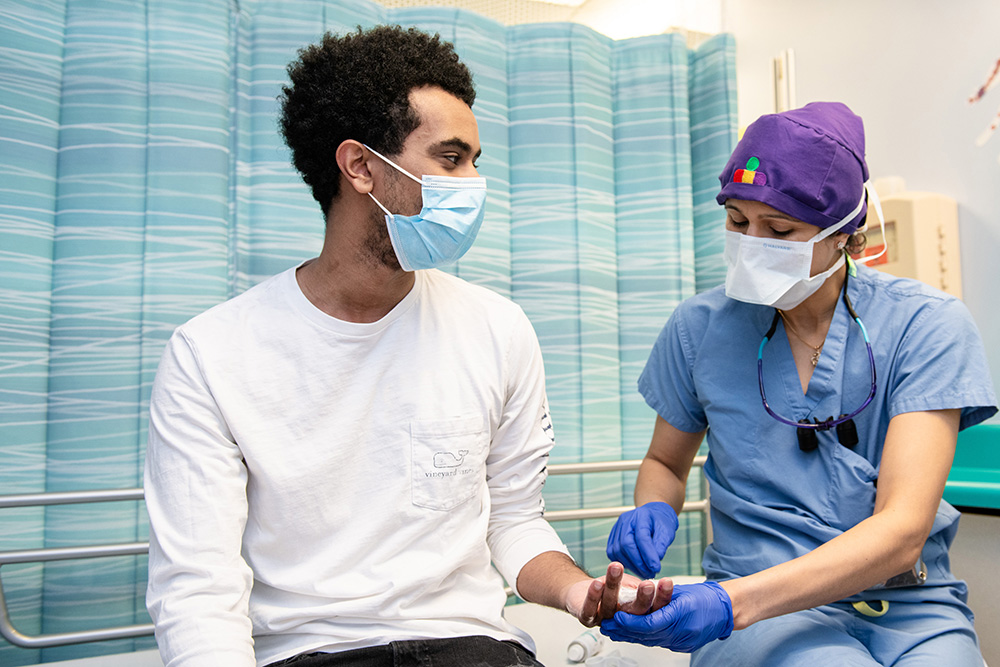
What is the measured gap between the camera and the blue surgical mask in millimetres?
1223

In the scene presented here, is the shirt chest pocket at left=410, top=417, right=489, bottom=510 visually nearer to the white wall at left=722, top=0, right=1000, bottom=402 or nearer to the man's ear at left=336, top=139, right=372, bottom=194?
the man's ear at left=336, top=139, right=372, bottom=194

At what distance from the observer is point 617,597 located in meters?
1.02

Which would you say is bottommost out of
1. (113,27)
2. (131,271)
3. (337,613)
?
(337,613)

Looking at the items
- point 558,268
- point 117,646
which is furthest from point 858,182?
point 117,646

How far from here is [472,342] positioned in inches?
50.9

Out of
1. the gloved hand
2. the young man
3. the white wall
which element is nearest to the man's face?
the young man

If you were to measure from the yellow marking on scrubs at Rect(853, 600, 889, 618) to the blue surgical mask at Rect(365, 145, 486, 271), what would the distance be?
0.90 meters

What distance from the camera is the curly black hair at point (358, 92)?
1255 millimetres

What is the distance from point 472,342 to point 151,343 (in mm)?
859

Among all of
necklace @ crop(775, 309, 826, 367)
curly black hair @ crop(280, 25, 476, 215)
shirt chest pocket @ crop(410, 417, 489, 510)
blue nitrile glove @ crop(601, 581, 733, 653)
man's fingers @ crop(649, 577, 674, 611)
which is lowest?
blue nitrile glove @ crop(601, 581, 733, 653)

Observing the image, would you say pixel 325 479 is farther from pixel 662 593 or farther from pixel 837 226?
pixel 837 226

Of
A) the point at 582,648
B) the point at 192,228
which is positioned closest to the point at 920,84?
the point at 582,648

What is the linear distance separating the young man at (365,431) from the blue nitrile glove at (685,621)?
23 millimetres

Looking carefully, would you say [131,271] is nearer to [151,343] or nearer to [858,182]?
[151,343]
